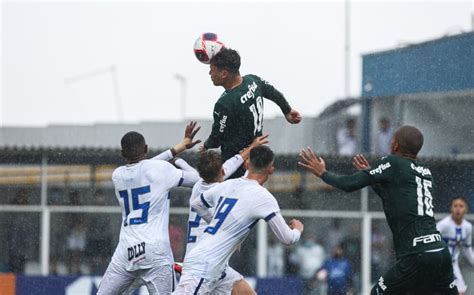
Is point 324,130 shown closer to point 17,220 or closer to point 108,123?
point 108,123

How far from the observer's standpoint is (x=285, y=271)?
24.7 metres

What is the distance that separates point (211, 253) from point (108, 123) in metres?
15.6

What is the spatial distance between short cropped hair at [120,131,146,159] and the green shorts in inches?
117

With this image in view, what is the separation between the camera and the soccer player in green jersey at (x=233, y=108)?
41.8 ft

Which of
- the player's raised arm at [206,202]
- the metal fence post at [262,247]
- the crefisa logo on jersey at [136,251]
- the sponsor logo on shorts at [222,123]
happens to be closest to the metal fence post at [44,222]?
the metal fence post at [262,247]

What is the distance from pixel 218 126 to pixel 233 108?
264 mm

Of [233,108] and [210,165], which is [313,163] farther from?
[233,108]

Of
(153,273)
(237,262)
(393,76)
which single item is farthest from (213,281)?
(393,76)

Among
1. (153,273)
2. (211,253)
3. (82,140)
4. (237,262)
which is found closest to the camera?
(211,253)

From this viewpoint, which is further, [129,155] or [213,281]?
[129,155]

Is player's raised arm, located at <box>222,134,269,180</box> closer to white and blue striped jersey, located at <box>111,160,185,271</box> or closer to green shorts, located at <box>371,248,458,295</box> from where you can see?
white and blue striped jersey, located at <box>111,160,185,271</box>

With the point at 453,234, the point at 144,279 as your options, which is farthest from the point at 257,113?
the point at 453,234

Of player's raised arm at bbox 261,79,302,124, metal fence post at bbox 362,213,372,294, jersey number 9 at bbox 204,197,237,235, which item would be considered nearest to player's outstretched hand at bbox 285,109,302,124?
player's raised arm at bbox 261,79,302,124

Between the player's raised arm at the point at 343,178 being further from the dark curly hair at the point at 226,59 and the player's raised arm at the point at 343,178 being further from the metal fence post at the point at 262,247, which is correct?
the metal fence post at the point at 262,247
